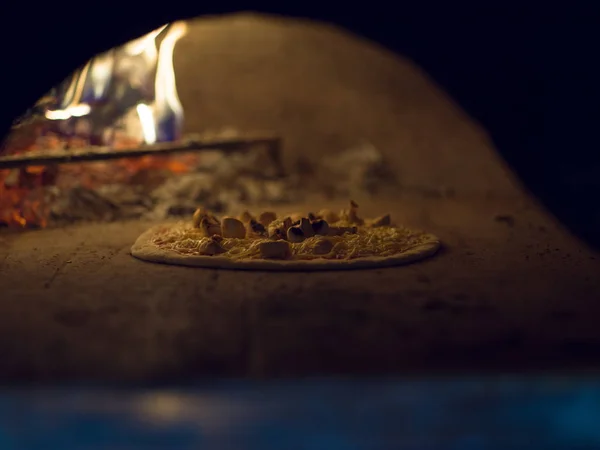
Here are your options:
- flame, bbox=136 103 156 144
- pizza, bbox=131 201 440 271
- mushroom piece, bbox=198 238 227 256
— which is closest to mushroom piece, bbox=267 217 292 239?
pizza, bbox=131 201 440 271

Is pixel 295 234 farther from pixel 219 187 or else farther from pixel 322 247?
pixel 219 187

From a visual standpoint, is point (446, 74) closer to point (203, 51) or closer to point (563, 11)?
point (563, 11)

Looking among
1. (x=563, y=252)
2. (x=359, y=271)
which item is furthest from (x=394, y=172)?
(x=359, y=271)

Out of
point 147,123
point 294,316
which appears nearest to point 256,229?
point 294,316

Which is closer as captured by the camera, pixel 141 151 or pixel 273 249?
pixel 273 249

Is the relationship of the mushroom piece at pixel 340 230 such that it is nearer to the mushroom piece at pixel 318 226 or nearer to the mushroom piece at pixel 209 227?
the mushroom piece at pixel 318 226

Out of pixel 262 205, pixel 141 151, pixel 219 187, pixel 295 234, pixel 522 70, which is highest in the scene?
pixel 522 70
